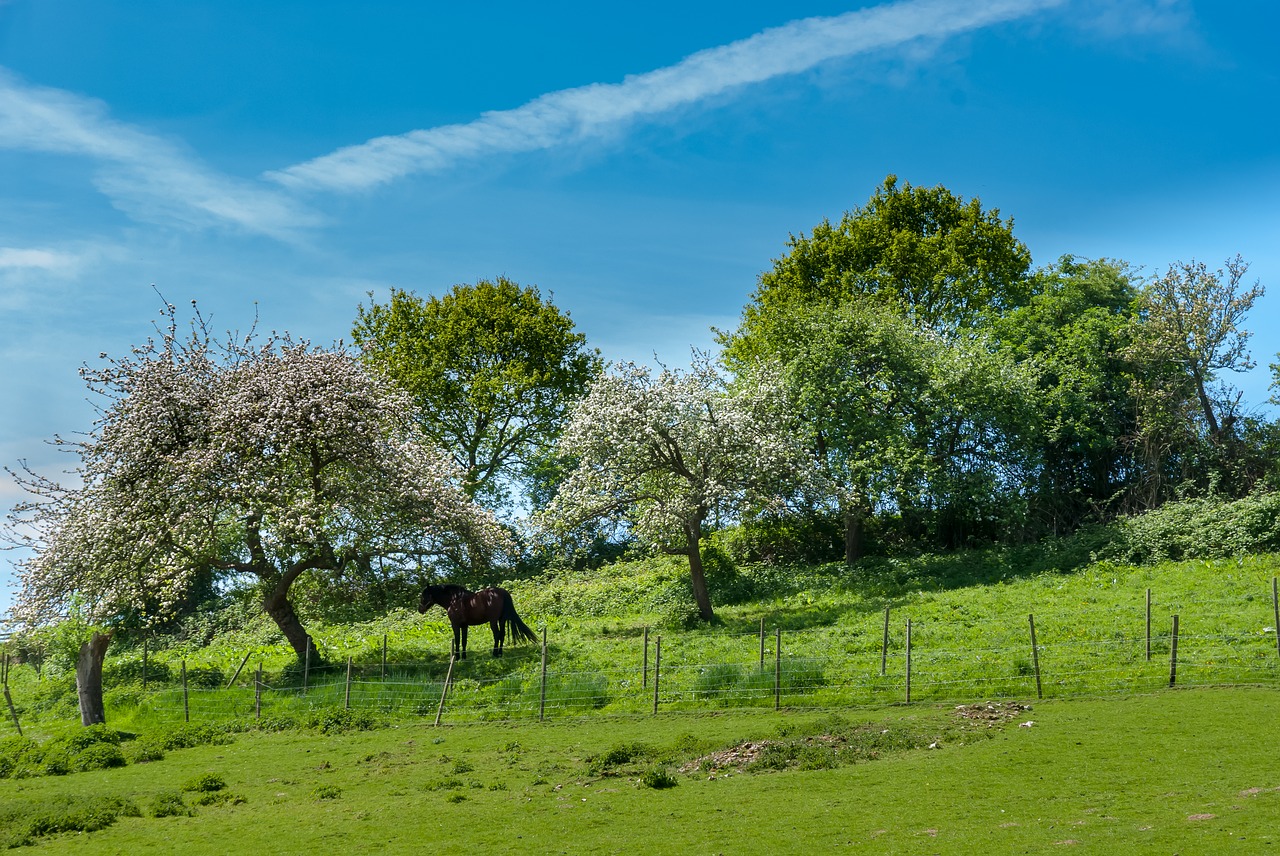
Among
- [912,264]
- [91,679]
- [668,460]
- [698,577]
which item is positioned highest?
[912,264]

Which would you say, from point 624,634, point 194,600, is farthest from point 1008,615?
point 194,600

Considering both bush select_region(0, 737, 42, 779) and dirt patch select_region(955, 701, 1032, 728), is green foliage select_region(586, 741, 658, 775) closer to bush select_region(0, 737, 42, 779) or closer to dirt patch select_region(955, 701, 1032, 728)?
dirt patch select_region(955, 701, 1032, 728)

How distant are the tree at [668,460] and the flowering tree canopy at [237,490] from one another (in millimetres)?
4467

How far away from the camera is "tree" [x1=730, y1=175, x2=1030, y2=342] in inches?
2008

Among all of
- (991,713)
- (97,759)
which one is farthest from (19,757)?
(991,713)

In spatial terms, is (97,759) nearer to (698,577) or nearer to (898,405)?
(698,577)

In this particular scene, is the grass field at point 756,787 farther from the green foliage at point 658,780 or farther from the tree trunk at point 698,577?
the tree trunk at point 698,577

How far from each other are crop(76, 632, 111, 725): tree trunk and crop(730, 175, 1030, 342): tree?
29.2 metres

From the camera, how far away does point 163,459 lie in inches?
1230

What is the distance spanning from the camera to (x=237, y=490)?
30.8 meters

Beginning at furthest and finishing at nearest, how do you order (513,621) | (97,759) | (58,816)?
1. (513,621)
2. (97,759)
3. (58,816)

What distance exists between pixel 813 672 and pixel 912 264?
102ft

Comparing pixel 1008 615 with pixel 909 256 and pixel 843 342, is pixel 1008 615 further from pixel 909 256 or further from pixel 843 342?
pixel 909 256

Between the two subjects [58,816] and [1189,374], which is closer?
[58,816]
